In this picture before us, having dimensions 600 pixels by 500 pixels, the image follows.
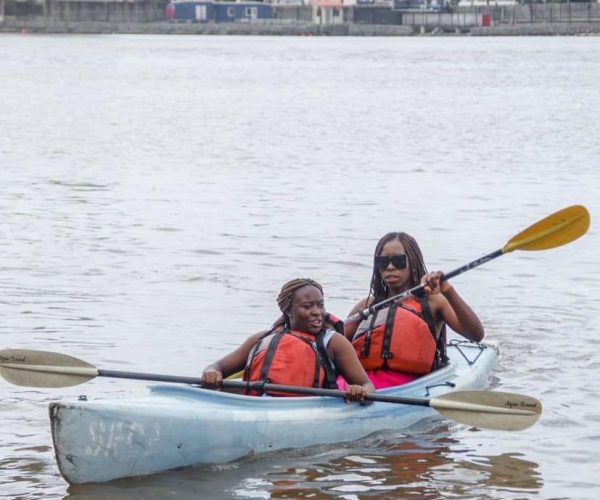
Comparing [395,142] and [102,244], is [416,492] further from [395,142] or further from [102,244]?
[395,142]

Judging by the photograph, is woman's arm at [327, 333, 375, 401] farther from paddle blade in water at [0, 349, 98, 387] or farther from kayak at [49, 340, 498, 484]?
paddle blade in water at [0, 349, 98, 387]

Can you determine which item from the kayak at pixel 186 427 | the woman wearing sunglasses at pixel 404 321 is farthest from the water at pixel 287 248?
the woman wearing sunglasses at pixel 404 321

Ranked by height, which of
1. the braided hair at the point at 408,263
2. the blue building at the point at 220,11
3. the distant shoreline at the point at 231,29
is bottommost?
the braided hair at the point at 408,263

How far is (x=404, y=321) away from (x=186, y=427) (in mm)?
1761

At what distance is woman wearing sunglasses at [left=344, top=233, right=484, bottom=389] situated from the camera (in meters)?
9.16

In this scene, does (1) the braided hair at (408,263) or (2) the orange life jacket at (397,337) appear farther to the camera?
(1) the braided hair at (408,263)

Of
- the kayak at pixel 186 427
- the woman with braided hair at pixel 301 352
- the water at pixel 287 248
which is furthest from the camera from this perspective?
the water at pixel 287 248

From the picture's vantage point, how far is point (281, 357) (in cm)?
839

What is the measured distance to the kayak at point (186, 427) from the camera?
7.84 meters

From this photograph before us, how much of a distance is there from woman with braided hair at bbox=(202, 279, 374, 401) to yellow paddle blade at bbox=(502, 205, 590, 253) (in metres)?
2.32

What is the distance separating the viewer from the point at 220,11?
128500mm

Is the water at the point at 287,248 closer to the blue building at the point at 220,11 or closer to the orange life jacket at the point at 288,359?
the orange life jacket at the point at 288,359

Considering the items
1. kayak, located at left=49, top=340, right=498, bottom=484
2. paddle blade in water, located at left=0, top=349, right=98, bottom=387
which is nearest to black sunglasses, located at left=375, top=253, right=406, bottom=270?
kayak, located at left=49, top=340, right=498, bottom=484

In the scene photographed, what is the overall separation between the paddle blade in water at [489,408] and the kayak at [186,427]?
0.45 m
